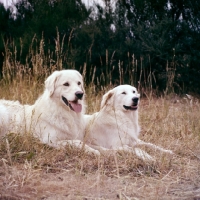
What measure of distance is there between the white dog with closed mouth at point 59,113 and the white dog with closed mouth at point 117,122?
7.3 inches

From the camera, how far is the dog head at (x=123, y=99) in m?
4.25

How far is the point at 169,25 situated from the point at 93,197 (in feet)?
19.6

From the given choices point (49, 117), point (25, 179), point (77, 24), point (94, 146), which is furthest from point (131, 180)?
point (77, 24)

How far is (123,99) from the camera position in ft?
14.1

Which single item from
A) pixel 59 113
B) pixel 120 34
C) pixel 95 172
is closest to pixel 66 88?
pixel 59 113

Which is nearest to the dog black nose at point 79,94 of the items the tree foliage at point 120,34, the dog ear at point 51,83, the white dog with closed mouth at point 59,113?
the white dog with closed mouth at point 59,113

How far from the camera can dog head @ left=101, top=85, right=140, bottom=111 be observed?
4246 millimetres

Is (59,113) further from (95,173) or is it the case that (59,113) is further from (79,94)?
(95,173)

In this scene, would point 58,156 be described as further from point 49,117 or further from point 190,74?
point 190,74

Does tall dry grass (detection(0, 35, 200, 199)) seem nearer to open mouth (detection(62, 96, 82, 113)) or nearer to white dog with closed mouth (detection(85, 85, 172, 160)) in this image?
white dog with closed mouth (detection(85, 85, 172, 160))

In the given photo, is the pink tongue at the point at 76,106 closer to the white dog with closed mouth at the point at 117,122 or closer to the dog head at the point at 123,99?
the white dog with closed mouth at the point at 117,122

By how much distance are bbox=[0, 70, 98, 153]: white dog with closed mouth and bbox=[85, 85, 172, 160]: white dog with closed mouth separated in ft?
0.61

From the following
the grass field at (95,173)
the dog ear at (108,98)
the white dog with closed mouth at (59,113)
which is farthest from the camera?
the dog ear at (108,98)

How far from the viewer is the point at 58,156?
3596mm
